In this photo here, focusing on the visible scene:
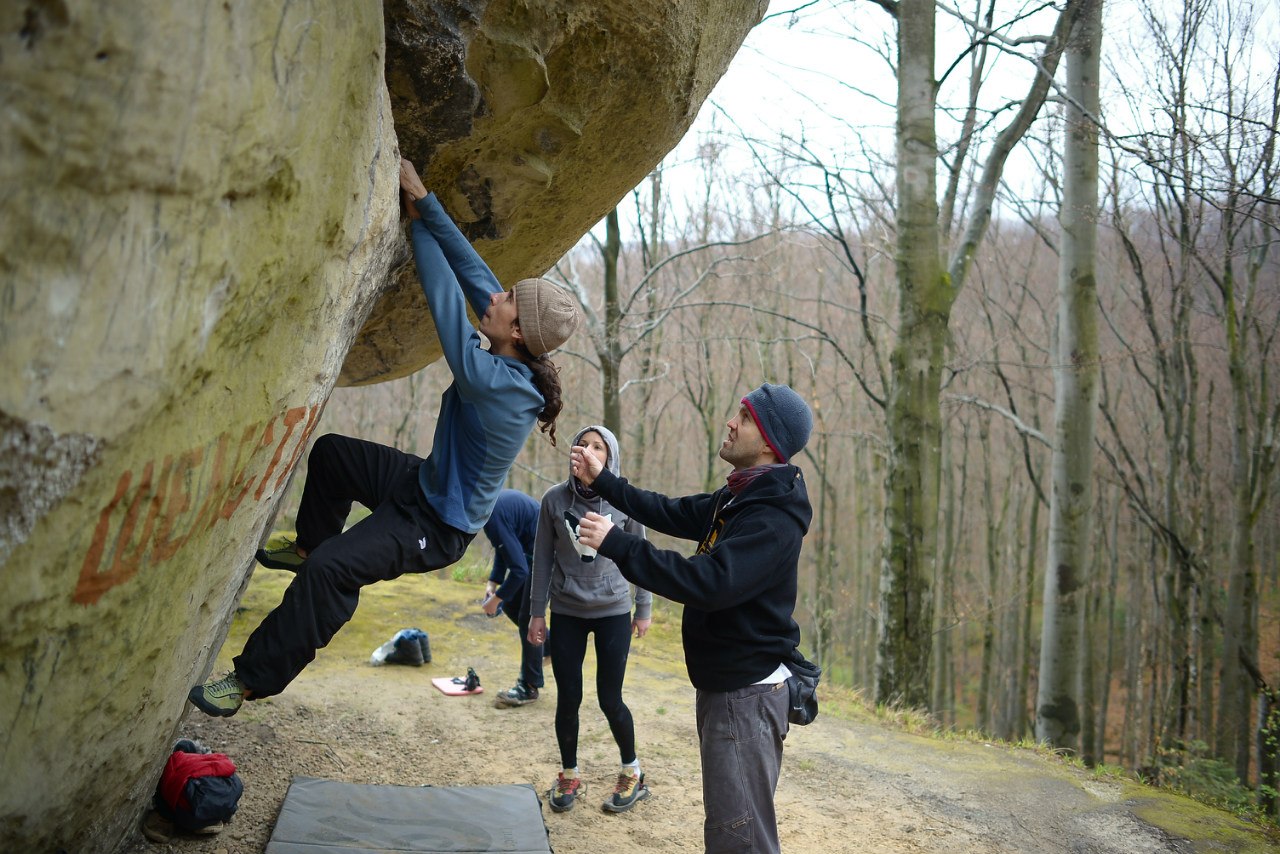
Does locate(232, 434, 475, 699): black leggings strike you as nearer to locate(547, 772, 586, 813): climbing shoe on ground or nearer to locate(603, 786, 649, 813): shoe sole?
locate(547, 772, 586, 813): climbing shoe on ground

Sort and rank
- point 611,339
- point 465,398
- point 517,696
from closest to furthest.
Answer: point 465,398
point 517,696
point 611,339

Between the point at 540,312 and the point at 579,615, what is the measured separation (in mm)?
1964

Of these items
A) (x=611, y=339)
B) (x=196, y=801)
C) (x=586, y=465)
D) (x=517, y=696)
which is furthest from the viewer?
(x=611, y=339)

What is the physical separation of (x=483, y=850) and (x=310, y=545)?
1.69 metres

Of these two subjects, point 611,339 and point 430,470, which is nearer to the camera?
point 430,470

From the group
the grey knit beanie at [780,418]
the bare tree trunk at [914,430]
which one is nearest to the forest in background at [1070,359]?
the bare tree trunk at [914,430]

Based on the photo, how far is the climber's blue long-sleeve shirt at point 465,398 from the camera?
3.22 metres

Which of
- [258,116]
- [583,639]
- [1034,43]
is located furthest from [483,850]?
[1034,43]

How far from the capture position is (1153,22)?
A: 1006 cm

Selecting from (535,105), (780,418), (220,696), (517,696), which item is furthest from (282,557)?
(517,696)

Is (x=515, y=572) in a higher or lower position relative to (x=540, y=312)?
lower

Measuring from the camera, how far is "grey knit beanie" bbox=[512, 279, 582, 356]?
3.39 m

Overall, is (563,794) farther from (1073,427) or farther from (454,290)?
(1073,427)

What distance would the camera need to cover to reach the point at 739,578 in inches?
115
